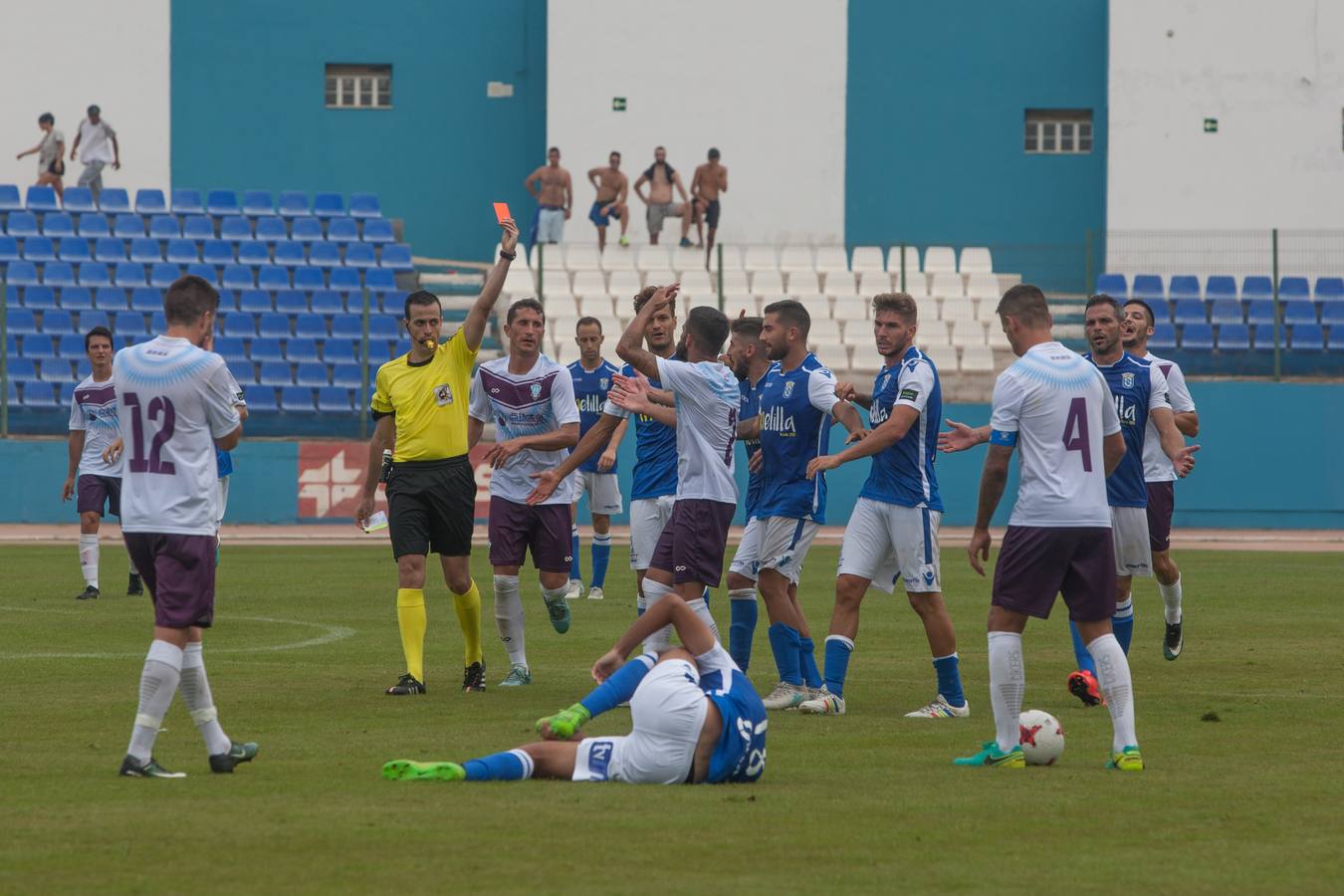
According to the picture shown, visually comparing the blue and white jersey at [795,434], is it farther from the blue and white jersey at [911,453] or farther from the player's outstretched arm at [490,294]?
the player's outstretched arm at [490,294]

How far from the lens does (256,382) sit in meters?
29.3

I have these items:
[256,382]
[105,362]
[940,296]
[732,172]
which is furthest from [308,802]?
[732,172]

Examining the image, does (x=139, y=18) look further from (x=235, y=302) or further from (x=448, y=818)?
(x=448, y=818)

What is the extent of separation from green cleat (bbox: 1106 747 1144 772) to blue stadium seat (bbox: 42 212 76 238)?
26.7 meters

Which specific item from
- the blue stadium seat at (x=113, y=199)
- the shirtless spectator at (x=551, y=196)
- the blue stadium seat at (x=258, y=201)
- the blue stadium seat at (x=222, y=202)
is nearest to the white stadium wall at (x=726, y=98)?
the shirtless spectator at (x=551, y=196)

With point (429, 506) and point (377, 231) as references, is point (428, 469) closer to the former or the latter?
point (429, 506)

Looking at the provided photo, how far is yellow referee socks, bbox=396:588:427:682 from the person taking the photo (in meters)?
11.1

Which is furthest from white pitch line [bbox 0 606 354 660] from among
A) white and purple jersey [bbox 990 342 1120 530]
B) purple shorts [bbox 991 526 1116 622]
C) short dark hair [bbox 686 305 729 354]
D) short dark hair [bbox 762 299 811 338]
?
white and purple jersey [bbox 990 342 1120 530]

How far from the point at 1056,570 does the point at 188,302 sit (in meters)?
4.14

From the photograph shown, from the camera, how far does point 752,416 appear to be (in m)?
11.7

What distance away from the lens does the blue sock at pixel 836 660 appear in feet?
34.3

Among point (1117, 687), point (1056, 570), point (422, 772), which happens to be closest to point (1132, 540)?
point (1056, 570)

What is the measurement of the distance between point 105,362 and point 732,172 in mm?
21946

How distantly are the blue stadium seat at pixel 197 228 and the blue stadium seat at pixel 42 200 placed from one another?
227cm
